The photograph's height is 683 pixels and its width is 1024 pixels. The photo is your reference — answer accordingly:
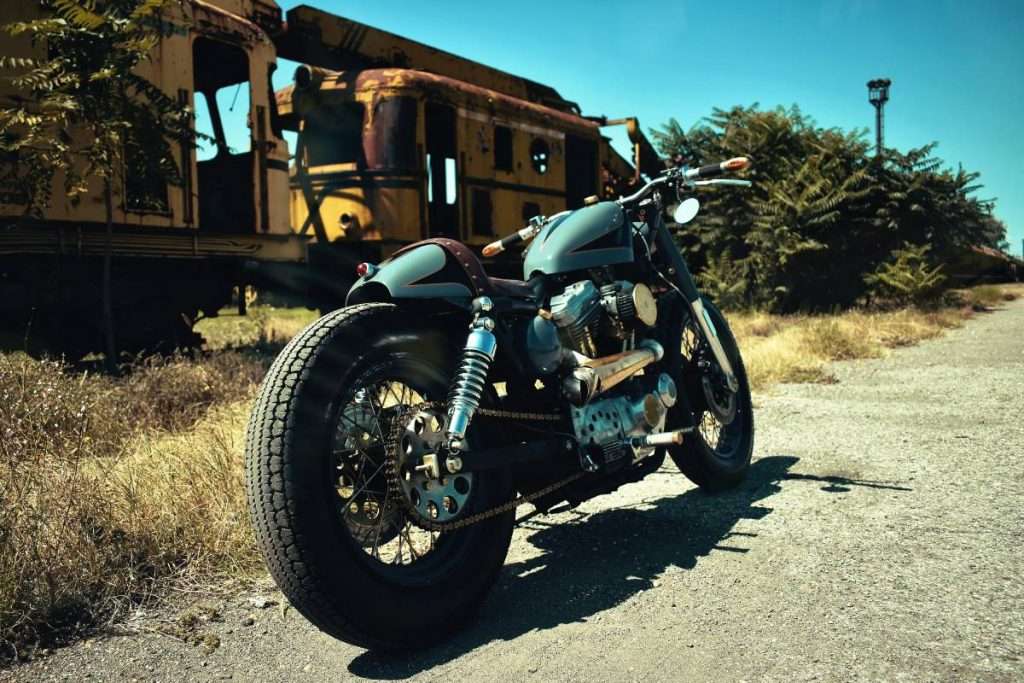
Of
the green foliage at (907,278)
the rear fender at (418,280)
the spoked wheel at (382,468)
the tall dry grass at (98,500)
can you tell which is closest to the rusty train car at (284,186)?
the tall dry grass at (98,500)

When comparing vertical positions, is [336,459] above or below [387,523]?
above

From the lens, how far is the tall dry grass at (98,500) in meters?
2.72

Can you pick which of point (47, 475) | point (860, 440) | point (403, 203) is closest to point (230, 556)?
point (47, 475)

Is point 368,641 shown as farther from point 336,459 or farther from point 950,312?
point 950,312

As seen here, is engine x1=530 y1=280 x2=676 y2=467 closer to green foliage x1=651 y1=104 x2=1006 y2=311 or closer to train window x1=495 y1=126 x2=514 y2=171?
train window x1=495 y1=126 x2=514 y2=171

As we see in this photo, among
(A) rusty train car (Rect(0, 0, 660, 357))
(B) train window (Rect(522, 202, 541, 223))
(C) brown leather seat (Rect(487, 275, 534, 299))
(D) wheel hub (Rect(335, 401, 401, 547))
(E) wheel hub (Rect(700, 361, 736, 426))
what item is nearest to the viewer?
(D) wheel hub (Rect(335, 401, 401, 547))

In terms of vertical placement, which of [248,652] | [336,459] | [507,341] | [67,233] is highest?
[67,233]

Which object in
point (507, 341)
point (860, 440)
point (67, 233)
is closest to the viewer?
point (507, 341)

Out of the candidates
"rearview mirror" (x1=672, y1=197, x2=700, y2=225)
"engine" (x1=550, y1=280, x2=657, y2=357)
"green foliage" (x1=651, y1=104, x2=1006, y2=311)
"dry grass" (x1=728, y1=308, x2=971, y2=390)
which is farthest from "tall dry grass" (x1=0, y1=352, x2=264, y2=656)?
"green foliage" (x1=651, y1=104, x2=1006, y2=311)

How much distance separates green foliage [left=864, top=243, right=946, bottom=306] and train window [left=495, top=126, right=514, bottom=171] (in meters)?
6.58

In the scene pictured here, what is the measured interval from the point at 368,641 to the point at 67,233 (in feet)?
18.6

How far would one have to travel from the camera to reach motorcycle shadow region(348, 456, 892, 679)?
2584mm

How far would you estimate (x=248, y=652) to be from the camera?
252cm

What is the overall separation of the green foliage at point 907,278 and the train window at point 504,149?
6.58 metres
